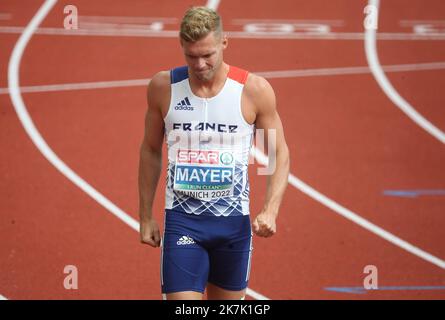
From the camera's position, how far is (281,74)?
8.09m

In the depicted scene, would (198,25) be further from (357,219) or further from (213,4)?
(213,4)

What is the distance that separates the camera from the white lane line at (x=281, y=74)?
7859 millimetres

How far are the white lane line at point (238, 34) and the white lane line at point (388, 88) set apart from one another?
0.29 feet

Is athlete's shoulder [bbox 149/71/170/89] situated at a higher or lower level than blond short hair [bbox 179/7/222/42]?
lower

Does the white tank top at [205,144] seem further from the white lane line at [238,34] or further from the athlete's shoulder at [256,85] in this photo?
the white lane line at [238,34]

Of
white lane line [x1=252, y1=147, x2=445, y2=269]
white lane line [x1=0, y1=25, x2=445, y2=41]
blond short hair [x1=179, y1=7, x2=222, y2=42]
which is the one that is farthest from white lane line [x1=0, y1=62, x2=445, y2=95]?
blond short hair [x1=179, y1=7, x2=222, y2=42]

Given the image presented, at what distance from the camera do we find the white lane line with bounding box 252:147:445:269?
264 inches

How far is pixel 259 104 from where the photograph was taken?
423cm

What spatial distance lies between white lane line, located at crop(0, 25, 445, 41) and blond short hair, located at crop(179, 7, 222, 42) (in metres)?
4.30

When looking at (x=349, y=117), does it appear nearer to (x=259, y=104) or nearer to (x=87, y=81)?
(x=87, y=81)

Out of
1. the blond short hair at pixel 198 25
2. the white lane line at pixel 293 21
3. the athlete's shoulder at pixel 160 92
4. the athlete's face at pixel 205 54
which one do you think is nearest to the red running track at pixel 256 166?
the white lane line at pixel 293 21

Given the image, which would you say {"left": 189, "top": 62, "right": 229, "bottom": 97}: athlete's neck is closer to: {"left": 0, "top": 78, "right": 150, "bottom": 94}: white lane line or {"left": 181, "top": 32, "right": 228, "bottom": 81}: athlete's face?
{"left": 181, "top": 32, "right": 228, "bottom": 81}: athlete's face


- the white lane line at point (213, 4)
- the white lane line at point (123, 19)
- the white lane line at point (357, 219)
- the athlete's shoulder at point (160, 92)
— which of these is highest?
the white lane line at point (213, 4)

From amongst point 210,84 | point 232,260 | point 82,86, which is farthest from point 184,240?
point 82,86
